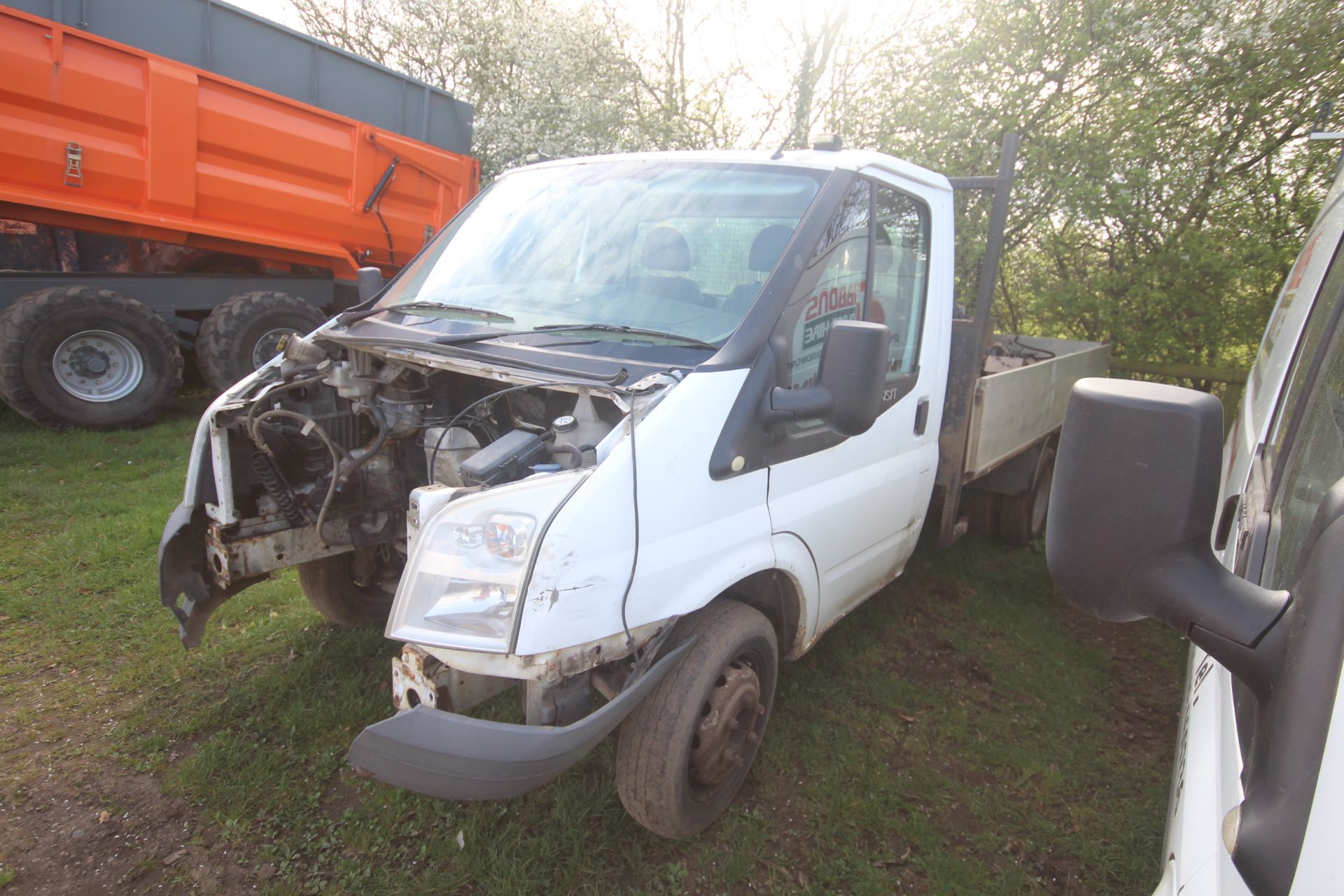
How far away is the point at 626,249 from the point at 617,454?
3.76 ft

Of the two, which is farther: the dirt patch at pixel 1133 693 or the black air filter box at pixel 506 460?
the dirt patch at pixel 1133 693

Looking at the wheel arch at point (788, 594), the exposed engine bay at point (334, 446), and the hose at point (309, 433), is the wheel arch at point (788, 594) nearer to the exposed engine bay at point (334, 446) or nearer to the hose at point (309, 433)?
the exposed engine bay at point (334, 446)

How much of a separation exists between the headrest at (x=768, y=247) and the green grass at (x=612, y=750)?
1820 mm

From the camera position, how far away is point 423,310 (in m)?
2.93

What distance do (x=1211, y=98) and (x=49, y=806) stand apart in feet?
29.3

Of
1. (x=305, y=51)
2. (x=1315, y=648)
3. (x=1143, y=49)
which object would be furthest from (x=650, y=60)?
(x=1315, y=648)

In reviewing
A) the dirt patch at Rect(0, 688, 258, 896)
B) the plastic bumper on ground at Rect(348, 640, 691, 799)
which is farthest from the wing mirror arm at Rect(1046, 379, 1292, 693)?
the dirt patch at Rect(0, 688, 258, 896)

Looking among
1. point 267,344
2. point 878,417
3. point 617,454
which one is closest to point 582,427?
point 617,454

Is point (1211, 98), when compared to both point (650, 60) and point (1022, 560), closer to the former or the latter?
point (1022, 560)

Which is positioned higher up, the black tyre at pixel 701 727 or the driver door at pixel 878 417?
the driver door at pixel 878 417

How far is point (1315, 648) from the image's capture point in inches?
31.9

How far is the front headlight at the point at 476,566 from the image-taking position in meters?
1.86

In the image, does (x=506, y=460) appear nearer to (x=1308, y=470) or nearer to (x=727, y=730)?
(x=727, y=730)

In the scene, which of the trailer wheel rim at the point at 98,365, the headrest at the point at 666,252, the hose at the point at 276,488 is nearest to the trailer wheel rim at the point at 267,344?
the trailer wheel rim at the point at 98,365
